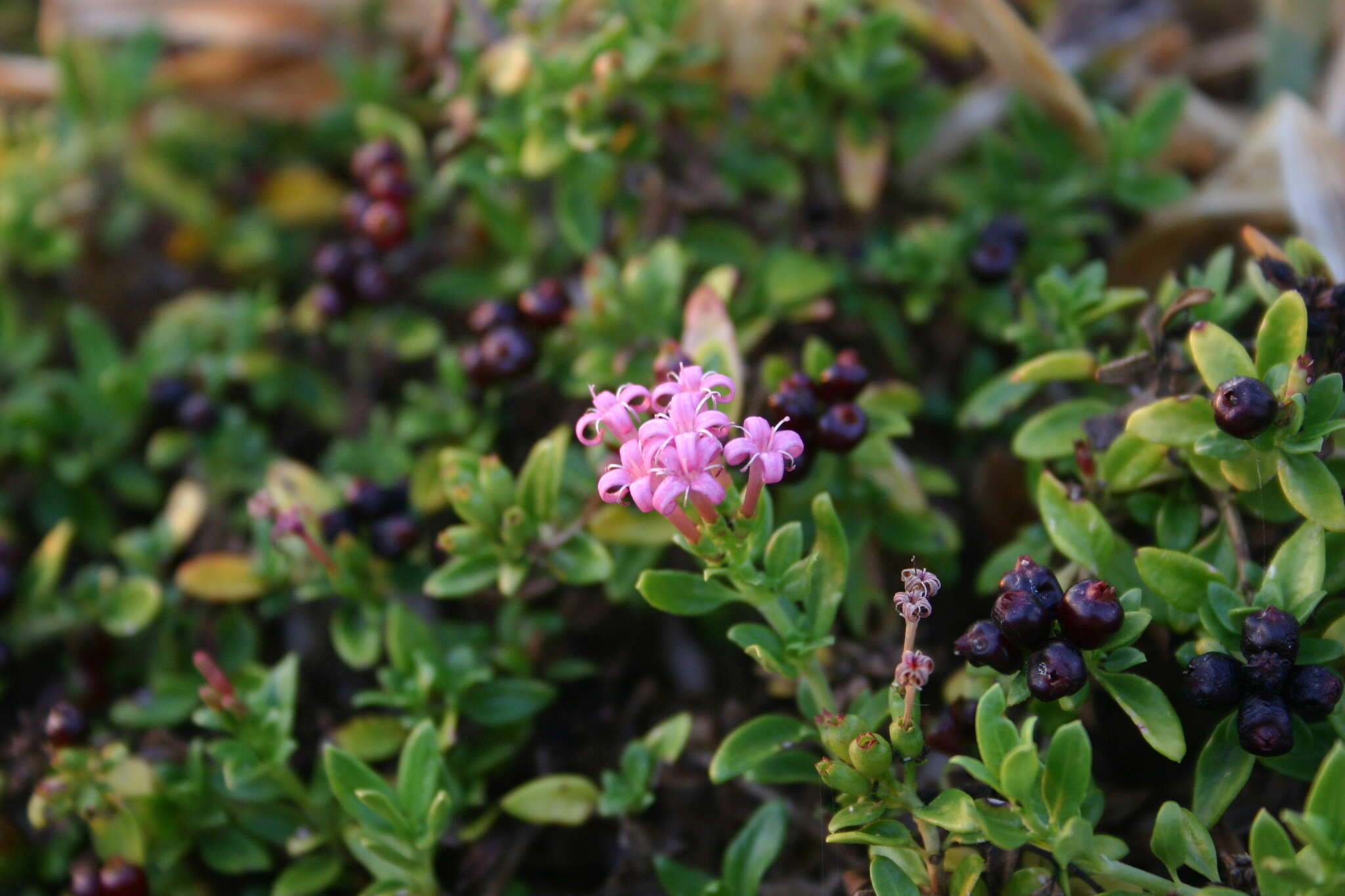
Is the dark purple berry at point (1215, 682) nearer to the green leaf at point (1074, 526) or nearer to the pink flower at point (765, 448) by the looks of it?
the green leaf at point (1074, 526)

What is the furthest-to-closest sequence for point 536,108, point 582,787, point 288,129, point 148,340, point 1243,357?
point 288,129 → point 148,340 → point 536,108 → point 582,787 → point 1243,357

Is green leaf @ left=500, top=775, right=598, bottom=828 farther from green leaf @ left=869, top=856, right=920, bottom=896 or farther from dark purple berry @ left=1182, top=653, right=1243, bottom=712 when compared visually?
dark purple berry @ left=1182, top=653, right=1243, bottom=712

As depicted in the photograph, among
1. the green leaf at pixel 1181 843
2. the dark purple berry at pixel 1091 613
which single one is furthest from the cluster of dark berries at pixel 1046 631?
the green leaf at pixel 1181 843

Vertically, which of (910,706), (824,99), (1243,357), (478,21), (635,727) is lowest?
(635,727)

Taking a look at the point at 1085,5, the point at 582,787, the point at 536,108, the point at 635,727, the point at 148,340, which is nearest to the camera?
the point at 582,787

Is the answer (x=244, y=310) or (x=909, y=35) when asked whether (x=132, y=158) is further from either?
(x=909, y=35)

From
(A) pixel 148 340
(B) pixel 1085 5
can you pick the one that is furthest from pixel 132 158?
(B) pixel 1085 5

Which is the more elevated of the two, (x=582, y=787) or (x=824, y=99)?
(x=824, y=99)

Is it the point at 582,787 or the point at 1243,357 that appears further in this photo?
the point at 582,787
